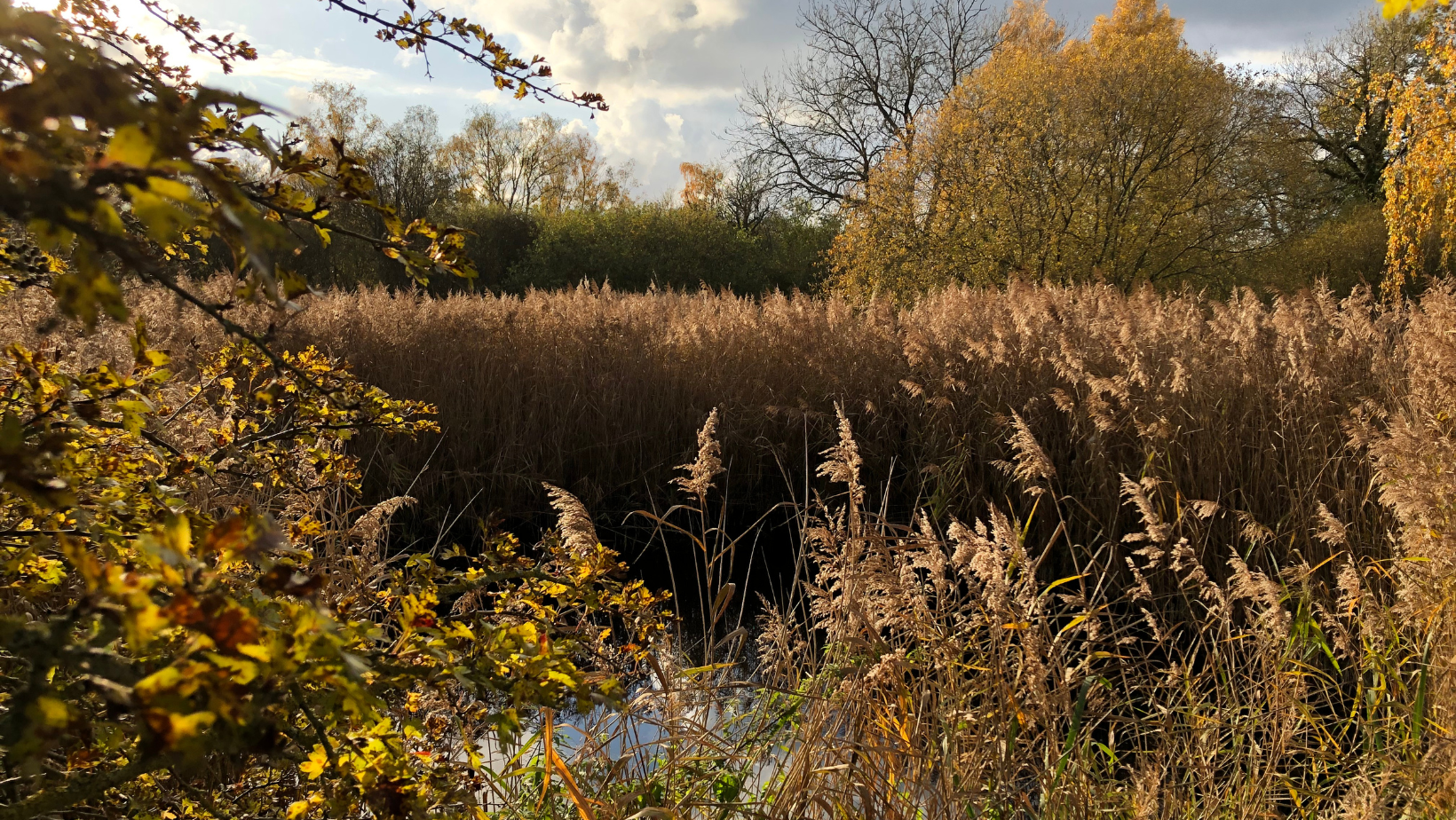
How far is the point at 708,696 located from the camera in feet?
6.88

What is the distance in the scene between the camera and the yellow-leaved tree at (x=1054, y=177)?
13383mm

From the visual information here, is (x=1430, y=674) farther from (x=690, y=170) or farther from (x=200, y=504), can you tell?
(x=690, y=170)

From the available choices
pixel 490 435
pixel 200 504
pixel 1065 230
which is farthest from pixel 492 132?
pixel 200 504

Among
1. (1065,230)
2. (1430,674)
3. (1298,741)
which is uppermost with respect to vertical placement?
(1065,230)

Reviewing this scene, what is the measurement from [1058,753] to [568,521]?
1.24 m

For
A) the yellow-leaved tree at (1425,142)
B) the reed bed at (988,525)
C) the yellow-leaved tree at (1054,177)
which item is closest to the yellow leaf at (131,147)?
the reed bed at (988,525)

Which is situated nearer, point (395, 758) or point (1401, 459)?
point (395, 758)

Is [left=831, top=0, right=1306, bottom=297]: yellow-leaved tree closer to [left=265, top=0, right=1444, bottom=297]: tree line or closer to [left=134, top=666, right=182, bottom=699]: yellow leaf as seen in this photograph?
[left=265, top=0, right=1444, bottom=297]: tree line

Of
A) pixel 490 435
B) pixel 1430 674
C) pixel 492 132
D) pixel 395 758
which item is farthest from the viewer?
pixel 492 132

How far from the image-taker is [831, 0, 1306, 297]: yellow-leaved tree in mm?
13383

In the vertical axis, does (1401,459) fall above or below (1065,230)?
below

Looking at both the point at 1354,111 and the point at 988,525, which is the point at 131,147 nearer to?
the point at 988,525

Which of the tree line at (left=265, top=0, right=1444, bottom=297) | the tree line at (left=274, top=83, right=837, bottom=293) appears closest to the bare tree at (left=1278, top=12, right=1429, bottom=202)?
the tree line at (left=265, top=0, right=1444, bottom=297)

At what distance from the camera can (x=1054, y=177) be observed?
1362cm
